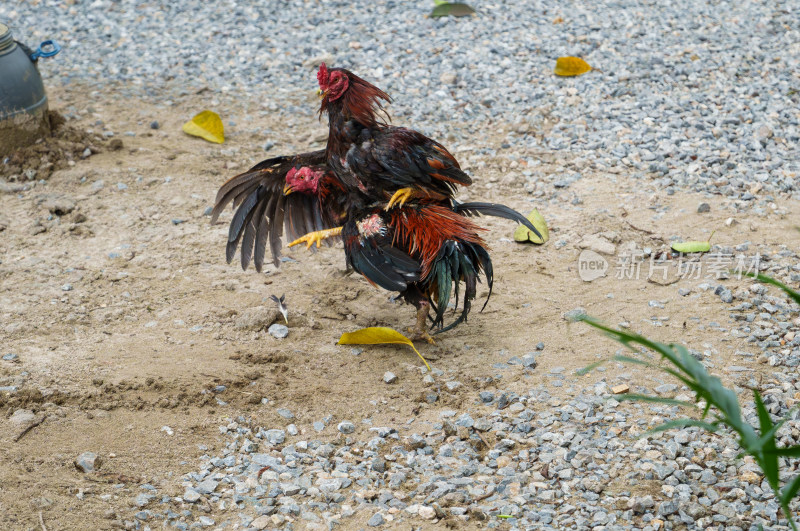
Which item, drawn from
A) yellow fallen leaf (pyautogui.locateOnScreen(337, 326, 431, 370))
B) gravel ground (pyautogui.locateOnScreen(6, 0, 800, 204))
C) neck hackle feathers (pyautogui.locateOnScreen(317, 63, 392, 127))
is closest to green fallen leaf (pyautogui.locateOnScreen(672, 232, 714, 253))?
gravel ground (pyautogui.locateOnScreen(6, 0, 800, 204))

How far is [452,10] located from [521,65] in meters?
1.26

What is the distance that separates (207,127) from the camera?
653 centimetres

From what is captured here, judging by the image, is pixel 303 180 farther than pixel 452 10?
No

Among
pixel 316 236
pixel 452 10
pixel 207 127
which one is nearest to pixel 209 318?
pixel 316 236

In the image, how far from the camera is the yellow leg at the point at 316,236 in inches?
165

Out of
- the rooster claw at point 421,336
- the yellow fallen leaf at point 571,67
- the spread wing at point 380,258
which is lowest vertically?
the rooster claw at point 421,336

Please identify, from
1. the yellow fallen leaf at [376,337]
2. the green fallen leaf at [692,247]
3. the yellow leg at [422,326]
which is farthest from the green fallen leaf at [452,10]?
the yellow fallen leaf at [376,337]

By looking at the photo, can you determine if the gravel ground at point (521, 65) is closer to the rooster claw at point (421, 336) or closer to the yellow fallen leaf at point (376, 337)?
the rooster claw at point (421, 336)

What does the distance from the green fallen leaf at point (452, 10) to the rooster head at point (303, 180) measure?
441 centimetres

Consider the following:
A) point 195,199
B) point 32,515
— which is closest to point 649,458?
point 32,515

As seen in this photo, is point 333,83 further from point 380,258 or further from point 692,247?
point 692,247

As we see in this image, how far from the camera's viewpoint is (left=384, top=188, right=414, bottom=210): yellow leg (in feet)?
13.2

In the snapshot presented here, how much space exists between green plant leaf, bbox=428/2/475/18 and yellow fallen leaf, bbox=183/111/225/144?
2847mm

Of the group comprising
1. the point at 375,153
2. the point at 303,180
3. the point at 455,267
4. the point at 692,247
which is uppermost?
the point at 375,153
